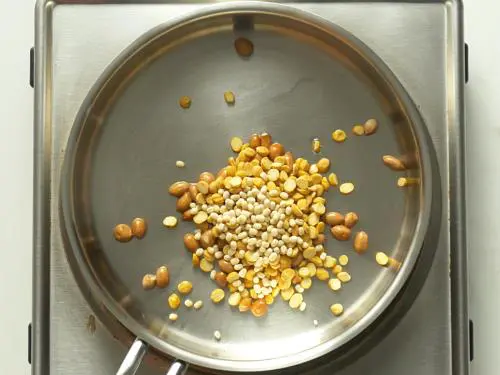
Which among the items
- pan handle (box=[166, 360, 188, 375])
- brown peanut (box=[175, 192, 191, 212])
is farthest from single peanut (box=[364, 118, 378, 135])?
pan handle (box=[166, 360, 188, 375])

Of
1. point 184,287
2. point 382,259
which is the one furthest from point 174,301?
point 382,259

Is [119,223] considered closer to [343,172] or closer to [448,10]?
[343,172]

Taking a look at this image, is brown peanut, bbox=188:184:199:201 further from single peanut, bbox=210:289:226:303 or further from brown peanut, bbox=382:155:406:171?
brown peanut, bbox=382:155:406:171

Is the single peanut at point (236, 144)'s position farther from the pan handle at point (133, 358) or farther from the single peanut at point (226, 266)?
the pan handle at point (133, 358)

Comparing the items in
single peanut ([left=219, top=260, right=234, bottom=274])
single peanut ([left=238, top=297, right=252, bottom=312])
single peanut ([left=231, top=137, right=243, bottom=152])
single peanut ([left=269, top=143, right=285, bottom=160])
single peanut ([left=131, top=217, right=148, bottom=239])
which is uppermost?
single peanut ([left=231, top=137, right=243, bottom=152])

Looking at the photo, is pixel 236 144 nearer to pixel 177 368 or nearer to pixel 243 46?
pixel 243 46

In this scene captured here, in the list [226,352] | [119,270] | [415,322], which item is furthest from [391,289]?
[119,270]

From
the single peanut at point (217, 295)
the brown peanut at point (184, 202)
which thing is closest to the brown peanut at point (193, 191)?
the brown peanut at point (184, 202)
